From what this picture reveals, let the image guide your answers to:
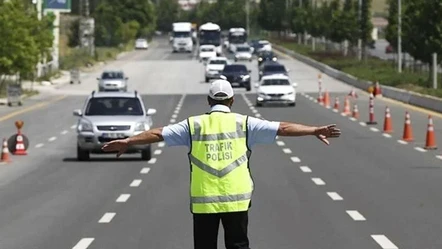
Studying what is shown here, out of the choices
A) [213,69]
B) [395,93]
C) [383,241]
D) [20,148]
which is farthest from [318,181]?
[213,69]

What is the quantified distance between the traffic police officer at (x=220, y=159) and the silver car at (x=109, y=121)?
60.3ft

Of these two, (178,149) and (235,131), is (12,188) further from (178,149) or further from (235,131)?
(235,131)

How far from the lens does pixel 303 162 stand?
27.2 m

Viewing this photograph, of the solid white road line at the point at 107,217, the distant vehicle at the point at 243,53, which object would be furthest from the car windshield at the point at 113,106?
the distant vehicle at the point at 243,53

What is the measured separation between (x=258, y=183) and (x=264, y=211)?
15.4 ft

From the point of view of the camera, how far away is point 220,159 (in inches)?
324

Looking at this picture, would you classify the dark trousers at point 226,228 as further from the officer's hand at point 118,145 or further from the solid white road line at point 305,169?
the solid white road line at point 305,169

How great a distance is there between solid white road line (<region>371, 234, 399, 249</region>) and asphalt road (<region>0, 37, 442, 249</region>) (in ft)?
0.04

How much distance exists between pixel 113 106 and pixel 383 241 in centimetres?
1512

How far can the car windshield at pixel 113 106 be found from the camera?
28422 millimetres

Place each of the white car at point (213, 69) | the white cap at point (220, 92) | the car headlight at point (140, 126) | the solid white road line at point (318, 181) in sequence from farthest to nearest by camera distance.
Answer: the white car at point (213, 69)
the car headlight at point (140, 126)
the solid white road line at point (318, 181)
the white cap at point (220, 92)

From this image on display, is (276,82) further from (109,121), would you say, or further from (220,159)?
(220,159)

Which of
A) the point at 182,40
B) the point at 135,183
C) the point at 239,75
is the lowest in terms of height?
the point at 182,40

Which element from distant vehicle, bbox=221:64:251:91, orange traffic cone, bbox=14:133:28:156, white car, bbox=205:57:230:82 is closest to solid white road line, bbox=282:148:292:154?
orange traffic cone, bbox=14:133:28:156
